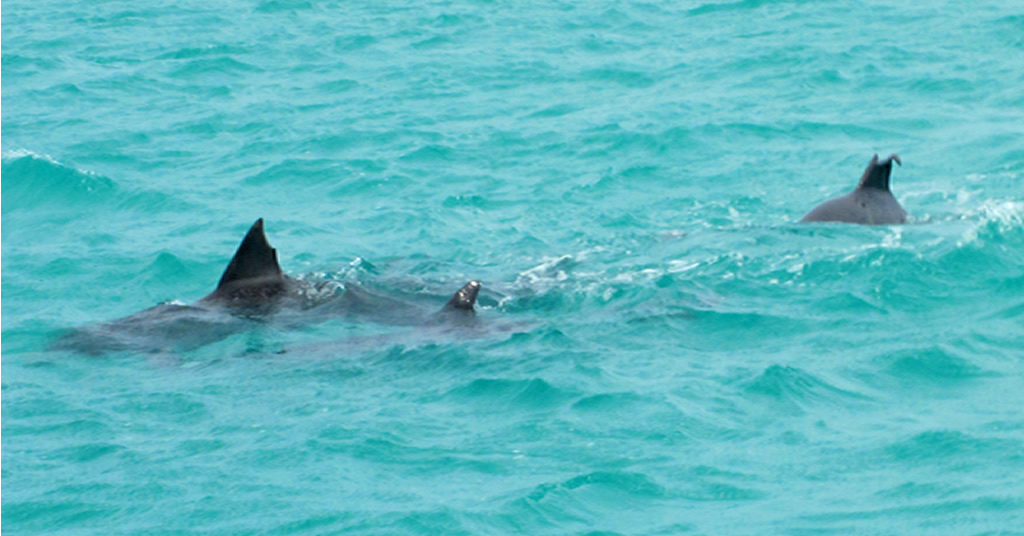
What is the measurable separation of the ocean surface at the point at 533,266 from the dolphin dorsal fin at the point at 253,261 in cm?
108

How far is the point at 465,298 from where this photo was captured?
63.5 ft

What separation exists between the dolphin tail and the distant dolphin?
598 centimetres

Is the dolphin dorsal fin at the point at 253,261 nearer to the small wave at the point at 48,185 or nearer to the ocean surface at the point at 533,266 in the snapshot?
the ocean surface at the point at 533,266

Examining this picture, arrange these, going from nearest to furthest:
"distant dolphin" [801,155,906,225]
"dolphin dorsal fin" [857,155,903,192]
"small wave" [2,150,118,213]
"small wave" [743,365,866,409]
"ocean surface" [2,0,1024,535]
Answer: "ocean surface" [2,0,1024,535] → "small wave" [743,365,866,409] → "distant dolphin" [801,155,906,225] → "dolphin dorsal fin" [857,155,903,192] → "small wave" [2,150,118,213]

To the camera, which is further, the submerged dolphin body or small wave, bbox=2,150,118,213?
small wave, bbox=2,150,118,213

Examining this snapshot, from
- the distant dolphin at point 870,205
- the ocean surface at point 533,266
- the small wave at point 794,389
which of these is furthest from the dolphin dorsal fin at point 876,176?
the small wave at point 794,389

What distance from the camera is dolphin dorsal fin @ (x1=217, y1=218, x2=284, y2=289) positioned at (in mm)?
20297

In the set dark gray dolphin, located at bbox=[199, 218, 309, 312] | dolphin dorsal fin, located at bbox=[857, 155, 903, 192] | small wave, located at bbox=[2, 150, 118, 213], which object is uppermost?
dolphin dorsal fin, located at bbox=[857, 155, 903, 192]

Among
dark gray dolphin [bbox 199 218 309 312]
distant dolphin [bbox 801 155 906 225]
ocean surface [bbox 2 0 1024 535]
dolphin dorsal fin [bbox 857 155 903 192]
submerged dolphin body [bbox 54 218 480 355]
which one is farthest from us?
dolphin dorsal fin [bbox 857 155 903 192]

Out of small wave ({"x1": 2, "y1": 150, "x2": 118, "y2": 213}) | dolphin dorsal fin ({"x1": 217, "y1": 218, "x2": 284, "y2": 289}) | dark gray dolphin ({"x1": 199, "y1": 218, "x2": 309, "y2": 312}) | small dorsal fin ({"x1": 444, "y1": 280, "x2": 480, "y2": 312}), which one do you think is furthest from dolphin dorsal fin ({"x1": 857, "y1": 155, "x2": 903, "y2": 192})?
small wave ({"x1": 2, "y1": 150, "x2": 118, "y2": 213})

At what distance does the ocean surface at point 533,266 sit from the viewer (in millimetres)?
14367

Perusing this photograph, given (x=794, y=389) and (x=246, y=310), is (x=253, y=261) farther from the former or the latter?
(x=794, y=389)

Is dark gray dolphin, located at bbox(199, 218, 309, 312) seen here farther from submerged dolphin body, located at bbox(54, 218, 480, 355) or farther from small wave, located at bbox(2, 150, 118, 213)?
small wave, located at bbox(2, 150, 118, 213)

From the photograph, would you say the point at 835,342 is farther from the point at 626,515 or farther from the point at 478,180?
the point at 478,180
